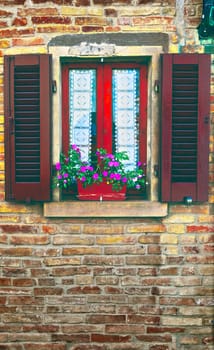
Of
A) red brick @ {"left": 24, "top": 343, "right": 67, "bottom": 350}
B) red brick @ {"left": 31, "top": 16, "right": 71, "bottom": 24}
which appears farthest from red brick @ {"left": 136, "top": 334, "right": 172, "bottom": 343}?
red brick @ {"left": 31, "top": 16, "right": 71, "bottom": 24}

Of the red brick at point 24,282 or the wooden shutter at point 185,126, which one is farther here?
the red brick at point 24,282

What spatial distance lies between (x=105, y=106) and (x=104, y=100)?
54mm

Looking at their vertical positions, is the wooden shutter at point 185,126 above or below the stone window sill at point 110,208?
above

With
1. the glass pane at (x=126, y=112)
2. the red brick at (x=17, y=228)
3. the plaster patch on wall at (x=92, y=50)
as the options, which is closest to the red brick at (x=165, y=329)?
the red brick at (x=17, y=228)

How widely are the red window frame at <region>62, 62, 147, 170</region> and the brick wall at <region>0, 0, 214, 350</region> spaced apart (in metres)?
0.58

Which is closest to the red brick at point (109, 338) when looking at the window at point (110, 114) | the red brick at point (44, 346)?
the red brick at point (44, 346)

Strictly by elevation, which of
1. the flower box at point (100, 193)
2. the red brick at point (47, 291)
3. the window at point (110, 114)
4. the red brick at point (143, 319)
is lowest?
the red brick at point (143, 319)

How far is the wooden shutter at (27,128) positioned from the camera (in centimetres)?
376

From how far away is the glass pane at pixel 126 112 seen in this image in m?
3.88

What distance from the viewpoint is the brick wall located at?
387 centimetres

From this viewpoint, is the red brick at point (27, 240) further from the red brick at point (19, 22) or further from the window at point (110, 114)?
the red brick at point (19, 22)

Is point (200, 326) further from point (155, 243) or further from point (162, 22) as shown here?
point (162, 22)

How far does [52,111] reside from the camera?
3.80 meters

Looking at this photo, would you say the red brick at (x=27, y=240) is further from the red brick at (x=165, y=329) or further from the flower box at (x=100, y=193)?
the red brick at (x=165, y=329)
